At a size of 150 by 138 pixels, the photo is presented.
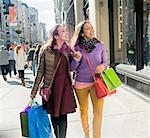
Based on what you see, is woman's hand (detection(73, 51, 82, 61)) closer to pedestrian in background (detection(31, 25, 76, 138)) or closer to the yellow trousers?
pedestrian in background (detection(31, 25, 76, 138))

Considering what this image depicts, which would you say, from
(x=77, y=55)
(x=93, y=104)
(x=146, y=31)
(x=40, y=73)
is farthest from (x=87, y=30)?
(x=146, y=31)

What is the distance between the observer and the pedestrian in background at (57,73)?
4227mm

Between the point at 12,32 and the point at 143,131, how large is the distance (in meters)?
115

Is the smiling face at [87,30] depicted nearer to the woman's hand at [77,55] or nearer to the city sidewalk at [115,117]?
the woman's hand at [77,55]

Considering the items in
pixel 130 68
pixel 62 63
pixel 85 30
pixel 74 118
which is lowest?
pixel 74 118

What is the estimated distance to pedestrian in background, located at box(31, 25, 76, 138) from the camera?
4.23 metres

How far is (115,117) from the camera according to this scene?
649 centimetres

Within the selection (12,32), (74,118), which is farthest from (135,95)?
(12,32)

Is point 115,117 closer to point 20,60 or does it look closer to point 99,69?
point 99,69

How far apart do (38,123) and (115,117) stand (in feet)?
8.57

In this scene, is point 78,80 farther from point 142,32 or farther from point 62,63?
point 142,32

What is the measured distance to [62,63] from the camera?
4.25 m

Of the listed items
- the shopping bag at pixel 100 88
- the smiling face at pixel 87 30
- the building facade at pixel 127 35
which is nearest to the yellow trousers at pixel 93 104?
the shopping bag at pixel 100 88

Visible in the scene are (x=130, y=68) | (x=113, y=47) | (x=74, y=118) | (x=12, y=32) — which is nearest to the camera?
(x=74, y=118)
